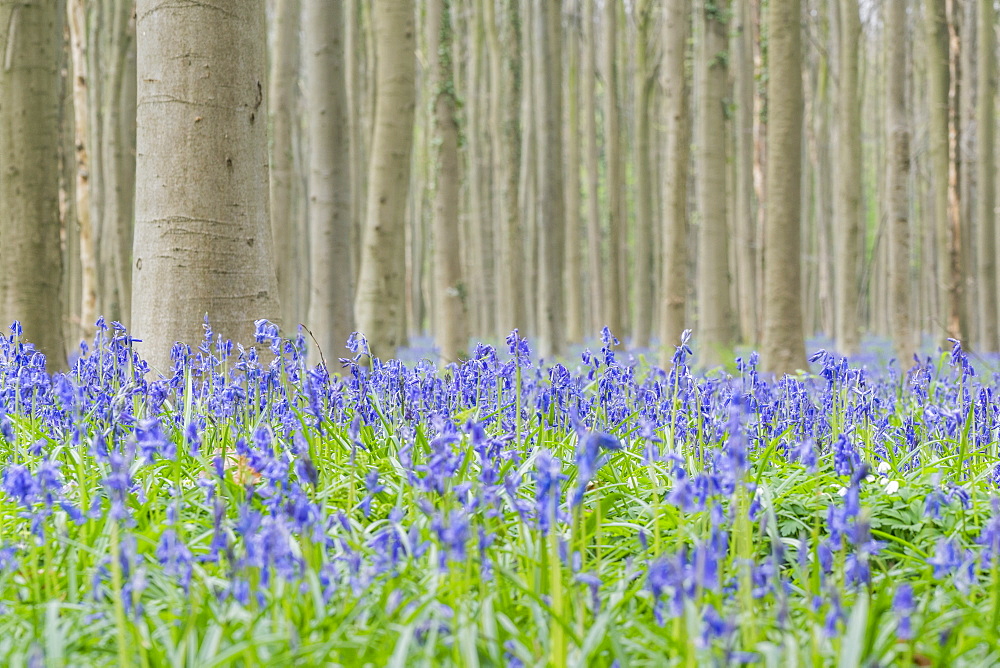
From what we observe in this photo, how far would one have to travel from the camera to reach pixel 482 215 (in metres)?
15.7

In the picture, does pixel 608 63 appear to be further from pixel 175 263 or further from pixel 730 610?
pixel 730 610

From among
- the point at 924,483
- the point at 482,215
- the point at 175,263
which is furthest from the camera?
the point at 482,215

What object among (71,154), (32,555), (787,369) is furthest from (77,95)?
(32,555)

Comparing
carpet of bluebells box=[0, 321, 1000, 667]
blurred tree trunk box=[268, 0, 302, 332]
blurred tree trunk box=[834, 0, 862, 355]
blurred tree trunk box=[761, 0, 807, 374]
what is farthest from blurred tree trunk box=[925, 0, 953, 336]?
carpet of bluebells box=[0, 321, 1000, 667]

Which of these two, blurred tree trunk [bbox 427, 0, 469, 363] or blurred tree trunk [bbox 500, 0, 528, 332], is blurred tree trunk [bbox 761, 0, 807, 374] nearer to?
blurred tree trunk [bbox 427, 0, 469, 363]

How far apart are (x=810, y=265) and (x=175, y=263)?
29565 mm

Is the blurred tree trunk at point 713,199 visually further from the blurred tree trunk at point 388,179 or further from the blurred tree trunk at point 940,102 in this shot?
the blurred tree trunk at point 388,179

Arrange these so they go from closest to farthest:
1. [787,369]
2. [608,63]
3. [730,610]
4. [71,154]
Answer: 1. [730,610]
2. [787,369]
3. [71,154]
4. [608,63]

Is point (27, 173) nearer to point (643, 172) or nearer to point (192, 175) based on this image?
point (192, 175)

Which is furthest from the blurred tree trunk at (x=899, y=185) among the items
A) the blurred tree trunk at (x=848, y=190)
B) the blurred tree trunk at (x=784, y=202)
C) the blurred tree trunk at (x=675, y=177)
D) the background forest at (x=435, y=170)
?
the blurred tree trunk at (x=848, y=190)

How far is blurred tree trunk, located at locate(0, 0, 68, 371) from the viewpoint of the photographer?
5867mm

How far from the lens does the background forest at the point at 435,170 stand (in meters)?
4.31

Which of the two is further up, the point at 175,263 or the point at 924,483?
the point at 175,263

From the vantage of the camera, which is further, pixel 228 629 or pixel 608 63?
pixel 608 63
